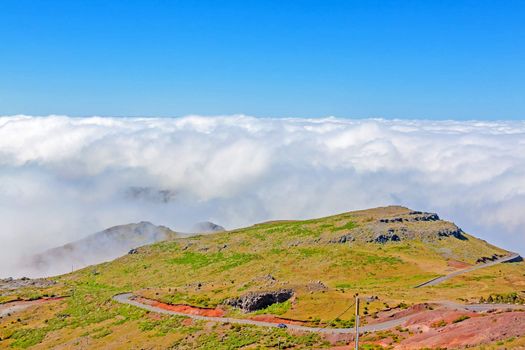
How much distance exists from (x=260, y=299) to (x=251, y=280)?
25.0 m

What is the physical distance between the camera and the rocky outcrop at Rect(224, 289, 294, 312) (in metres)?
70.6

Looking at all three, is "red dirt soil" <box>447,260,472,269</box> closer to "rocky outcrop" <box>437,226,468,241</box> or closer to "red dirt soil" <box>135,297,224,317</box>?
"rocky outcrop" <box>437,226,468,241</box>

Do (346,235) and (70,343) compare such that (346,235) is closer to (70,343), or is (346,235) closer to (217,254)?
(217,254)

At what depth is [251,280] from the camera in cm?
9575

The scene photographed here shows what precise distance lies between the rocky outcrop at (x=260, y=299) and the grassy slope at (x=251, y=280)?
5.54 ft

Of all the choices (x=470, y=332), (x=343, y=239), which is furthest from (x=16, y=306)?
(x=470, y=332)

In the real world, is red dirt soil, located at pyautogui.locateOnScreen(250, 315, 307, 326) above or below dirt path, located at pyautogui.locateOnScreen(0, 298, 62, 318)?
below

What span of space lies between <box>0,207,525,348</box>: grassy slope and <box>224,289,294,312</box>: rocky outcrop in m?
1.69

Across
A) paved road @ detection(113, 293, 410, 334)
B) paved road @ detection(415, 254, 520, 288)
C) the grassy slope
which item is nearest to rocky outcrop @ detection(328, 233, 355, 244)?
the grassy slope

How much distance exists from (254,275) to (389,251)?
106 feet

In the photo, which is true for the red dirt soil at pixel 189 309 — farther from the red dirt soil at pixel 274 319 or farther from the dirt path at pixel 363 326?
the red dirt soil at pixel 274 319

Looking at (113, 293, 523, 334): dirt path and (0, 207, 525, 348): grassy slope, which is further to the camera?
(0, 207, 525, 348): grassy slope

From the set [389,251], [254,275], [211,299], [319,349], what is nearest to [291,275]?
[254,275]

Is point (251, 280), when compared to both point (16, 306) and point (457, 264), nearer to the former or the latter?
point (457, 264)
